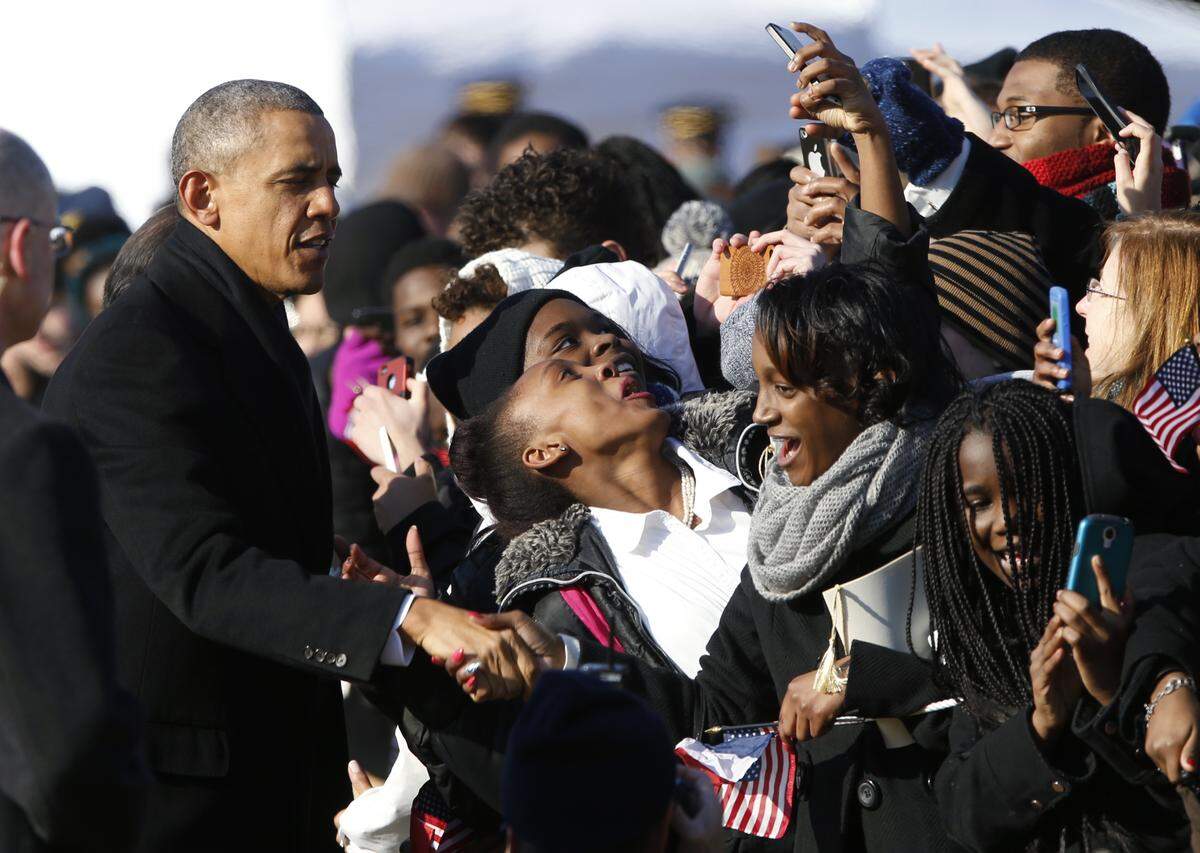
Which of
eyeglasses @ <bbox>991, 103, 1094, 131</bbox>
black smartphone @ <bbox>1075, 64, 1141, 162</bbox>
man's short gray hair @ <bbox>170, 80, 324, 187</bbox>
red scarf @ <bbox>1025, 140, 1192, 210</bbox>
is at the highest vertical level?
man's short gray hair @ <bbox>170, 80, 324, 187</bbox>

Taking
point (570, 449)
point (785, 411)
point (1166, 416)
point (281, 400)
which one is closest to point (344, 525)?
point (570, 449)

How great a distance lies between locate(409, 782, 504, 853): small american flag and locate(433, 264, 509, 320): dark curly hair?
185 cm

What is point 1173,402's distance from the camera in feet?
10.9

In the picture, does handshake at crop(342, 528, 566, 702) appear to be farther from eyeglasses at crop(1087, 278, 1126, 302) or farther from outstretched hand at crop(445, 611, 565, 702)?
eyeglasses at crop(1087, 278, 1126, 302)

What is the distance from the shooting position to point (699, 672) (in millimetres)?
3557

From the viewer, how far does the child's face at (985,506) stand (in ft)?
9.86

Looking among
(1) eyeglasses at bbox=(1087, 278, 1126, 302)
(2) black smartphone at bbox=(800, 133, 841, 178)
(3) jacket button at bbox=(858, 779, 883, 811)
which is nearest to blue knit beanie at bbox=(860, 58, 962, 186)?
(2) black smartphone at bbox=(800, 133, 841, 178)

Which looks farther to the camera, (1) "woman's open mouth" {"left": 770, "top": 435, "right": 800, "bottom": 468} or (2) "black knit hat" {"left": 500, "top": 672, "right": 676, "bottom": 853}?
A: (1) "woman's open mouth" {"left": 770, "top": 435, "right": 800, "bottom": 468}

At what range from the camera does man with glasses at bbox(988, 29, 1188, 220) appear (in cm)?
495

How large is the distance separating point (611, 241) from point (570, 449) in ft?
4.81

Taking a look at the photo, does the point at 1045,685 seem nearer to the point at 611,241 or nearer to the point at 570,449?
the point at 570,449

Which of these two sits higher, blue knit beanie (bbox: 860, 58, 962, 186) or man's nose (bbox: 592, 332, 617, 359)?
blue knit beanie (bbox: 860, 58, 962, 186)

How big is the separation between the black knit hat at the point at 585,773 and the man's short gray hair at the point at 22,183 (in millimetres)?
1532

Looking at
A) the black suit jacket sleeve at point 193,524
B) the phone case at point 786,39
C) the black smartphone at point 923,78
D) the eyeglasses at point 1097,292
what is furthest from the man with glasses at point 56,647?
the black smartphone at point 923,78
